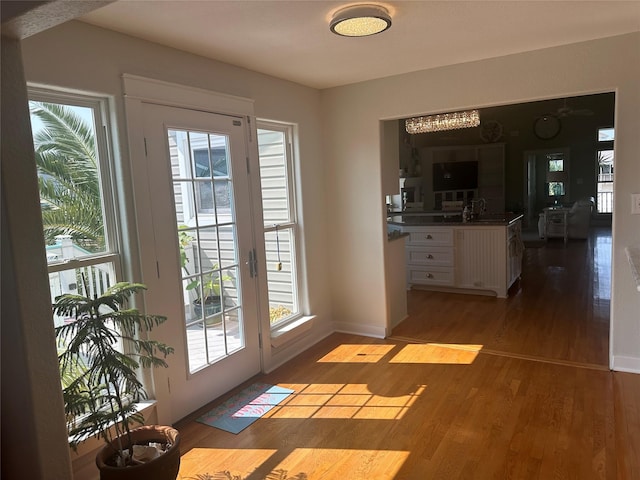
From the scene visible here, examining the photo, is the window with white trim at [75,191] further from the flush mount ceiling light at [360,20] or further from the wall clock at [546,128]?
the wall clock at [546,128]

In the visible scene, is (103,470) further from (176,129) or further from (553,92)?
(553,92)

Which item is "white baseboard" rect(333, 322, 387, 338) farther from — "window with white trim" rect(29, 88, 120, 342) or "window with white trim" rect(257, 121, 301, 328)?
"window with white trim" rect(29, 88, 120, 342)

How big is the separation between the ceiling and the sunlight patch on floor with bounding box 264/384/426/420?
2.26 meters

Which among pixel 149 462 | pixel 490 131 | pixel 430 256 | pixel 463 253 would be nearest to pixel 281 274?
pixel 149 462

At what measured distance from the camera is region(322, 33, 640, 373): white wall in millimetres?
2980

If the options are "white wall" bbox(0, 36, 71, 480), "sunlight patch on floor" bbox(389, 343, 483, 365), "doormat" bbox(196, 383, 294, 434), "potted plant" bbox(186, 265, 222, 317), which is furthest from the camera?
"sunlight patch on floor" bbox(389, 343, 483, 365)

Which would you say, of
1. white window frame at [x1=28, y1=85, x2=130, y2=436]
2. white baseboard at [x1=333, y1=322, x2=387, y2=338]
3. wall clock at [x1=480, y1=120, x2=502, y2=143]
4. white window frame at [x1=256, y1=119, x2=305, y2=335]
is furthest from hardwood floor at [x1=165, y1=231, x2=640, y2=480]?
wall clock at [x1=480, y1=120, x2=502, y2=143]

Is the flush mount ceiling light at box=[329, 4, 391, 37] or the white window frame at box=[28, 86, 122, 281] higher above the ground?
the flush mount ceiling light at box=[329, 4, 391, 37]

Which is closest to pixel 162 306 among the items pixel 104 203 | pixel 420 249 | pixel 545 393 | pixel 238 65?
pixel 104 203

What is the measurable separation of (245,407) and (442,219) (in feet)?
12.3

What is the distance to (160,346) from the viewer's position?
7.00ft

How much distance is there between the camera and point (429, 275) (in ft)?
18.5

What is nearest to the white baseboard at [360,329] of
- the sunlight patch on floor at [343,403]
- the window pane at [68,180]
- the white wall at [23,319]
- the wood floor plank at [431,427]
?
the wood floor plank at [431,427]

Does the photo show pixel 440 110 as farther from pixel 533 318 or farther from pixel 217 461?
pixel 217 461
